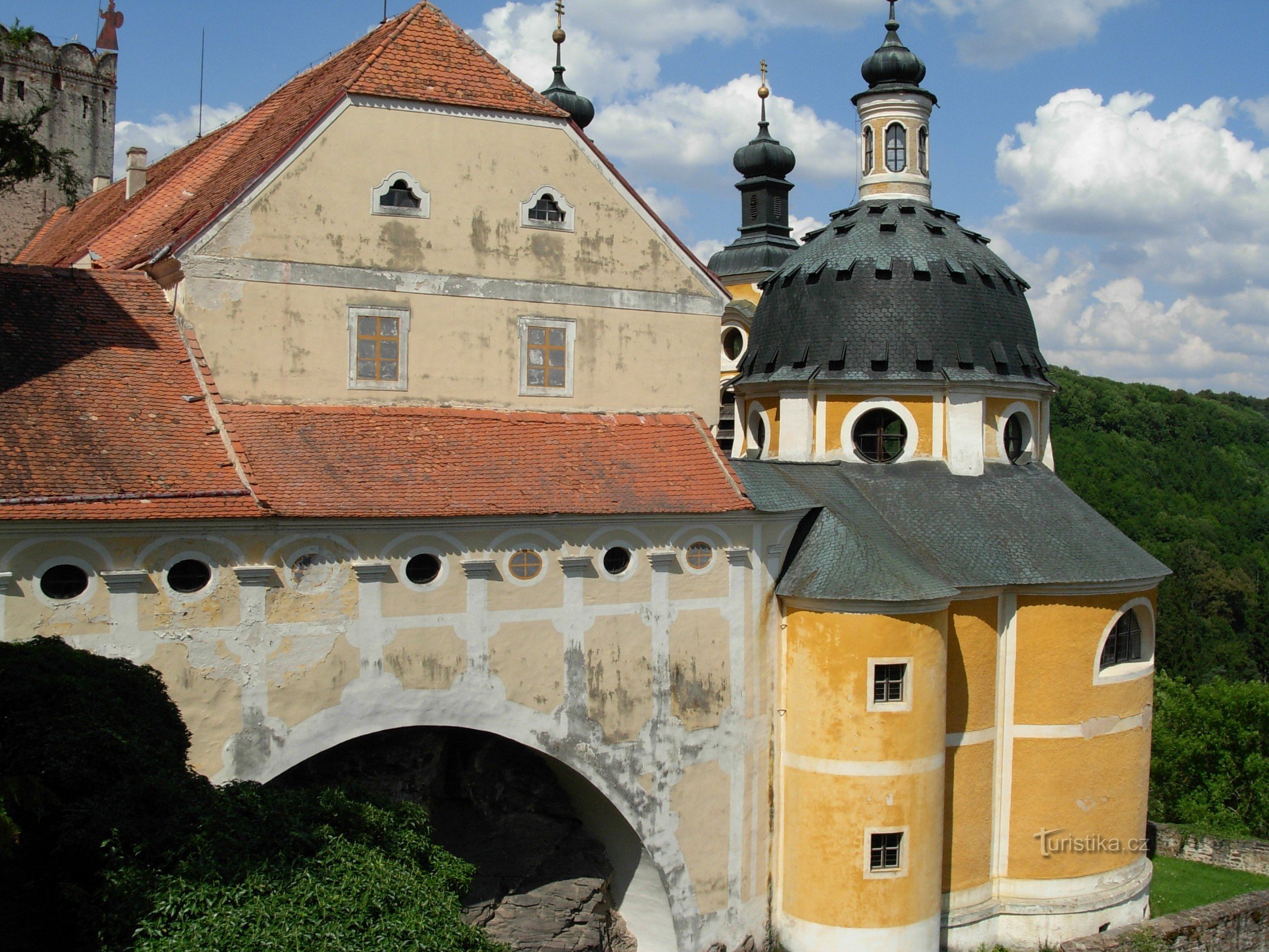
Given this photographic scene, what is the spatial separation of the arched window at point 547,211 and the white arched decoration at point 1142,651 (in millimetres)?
12062

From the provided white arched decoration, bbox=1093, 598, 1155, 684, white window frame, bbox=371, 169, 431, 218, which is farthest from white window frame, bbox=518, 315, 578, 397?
white arched decoration, bbox=1093, 598, 1155, 684

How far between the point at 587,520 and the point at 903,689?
231 inches

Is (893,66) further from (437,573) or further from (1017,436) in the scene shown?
(437,573)

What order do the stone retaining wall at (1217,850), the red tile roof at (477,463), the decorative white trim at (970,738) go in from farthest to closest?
the stone retaining wall at (1217,850) < the decorative white trim at (970,738) < the red tile roof at (477,463)

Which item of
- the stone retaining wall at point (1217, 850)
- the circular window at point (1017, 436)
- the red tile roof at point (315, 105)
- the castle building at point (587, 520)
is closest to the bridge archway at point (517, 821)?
the castle building at point (587, 520)

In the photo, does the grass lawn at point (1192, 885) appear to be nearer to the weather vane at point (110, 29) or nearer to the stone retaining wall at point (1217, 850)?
the stone retaining wall at point (1217, 850)

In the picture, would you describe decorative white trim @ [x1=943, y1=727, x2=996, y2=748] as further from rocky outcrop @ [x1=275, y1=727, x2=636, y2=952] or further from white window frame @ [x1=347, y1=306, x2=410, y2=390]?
white window frame @ [x1=347, y1=306, x2=410, y2=390]

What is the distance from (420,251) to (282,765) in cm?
767

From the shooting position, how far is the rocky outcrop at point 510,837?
18.3 metres

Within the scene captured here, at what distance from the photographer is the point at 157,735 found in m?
12.7

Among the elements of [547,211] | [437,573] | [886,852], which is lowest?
[886,852]

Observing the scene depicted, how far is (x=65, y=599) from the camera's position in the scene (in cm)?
1441

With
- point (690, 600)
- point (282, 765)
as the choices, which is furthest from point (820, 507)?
point (282, 765)

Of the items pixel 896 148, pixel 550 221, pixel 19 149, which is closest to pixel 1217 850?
pixel 896 148
